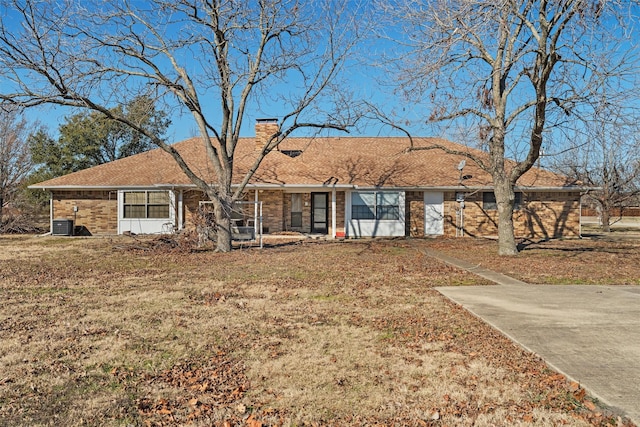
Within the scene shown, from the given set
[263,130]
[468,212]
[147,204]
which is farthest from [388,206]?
[147,204]

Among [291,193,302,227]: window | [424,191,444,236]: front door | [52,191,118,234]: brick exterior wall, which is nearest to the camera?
[424,191,444,236]: front door

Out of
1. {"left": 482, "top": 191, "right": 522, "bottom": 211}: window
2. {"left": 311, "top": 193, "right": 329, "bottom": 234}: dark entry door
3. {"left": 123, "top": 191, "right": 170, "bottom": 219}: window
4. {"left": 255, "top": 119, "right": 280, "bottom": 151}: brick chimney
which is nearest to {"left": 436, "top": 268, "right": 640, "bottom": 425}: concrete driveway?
{"left": 482, "top": 191, "right": 522, "bottom": 211}: window

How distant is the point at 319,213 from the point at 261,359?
1728cm

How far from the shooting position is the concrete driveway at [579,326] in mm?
3809

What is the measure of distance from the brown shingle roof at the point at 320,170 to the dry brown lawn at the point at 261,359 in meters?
11.4

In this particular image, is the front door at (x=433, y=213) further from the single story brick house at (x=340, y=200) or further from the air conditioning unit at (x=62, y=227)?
the air conditioning unit at (x=62, y=227)

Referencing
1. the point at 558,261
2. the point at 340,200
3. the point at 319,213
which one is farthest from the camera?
→ the point at 319,213

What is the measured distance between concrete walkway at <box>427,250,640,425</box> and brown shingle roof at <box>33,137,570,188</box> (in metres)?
11.6

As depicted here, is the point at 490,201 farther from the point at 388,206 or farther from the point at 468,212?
the point at 388,206

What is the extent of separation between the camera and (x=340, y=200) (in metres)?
20.3

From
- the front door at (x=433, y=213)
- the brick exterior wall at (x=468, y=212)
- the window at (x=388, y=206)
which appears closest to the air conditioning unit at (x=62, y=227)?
the brick exterior wall at (x=468, y=212)

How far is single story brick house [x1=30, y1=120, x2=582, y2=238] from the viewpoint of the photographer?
19.7 metres

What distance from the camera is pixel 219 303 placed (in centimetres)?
700

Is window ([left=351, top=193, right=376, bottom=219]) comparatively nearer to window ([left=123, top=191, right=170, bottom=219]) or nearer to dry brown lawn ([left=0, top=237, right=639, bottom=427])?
window ([left=123, top=191, right=170, bottom=219])
